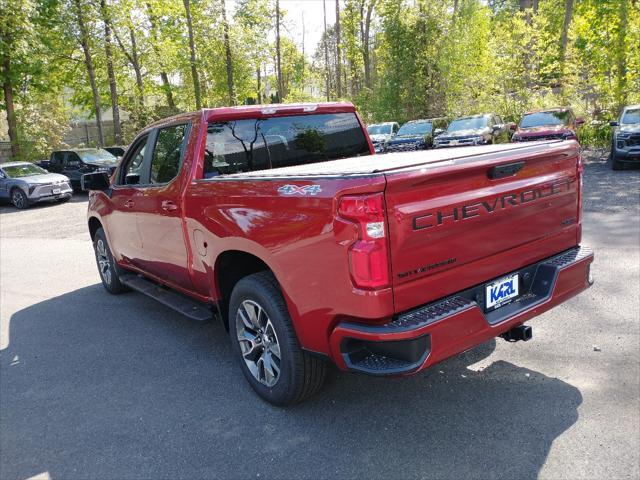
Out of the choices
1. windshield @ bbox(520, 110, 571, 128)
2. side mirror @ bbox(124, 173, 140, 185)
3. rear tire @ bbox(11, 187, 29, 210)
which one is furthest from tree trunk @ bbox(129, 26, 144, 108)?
side mirror @ bbox(124, 173, 140, 185)

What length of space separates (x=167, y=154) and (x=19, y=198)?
55.3 ft

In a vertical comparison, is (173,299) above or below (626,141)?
below

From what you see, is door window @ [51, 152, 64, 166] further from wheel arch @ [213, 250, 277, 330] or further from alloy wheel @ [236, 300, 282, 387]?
alloy wheel @ [236, 300, 282, 387]

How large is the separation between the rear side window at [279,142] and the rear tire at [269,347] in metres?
1.18

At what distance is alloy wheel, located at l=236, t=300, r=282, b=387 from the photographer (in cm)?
348

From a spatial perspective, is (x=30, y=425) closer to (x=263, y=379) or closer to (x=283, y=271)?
(x=263, y=379)

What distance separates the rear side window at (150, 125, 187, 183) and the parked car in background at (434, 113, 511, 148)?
15065mm

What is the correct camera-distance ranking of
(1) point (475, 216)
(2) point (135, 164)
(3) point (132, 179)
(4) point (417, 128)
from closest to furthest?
(1) point (475, 216) < (3) point (132, 179) < (2) point (135, 164) < (4) point (417, 128)

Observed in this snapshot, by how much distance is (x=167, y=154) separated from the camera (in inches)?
184

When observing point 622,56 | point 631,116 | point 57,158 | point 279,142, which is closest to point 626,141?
point 631,116

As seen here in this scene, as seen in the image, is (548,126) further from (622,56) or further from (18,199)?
(18,199)

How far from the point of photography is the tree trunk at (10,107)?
24641 mm

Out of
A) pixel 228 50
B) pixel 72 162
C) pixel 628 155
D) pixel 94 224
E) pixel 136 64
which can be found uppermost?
pixel 228 50

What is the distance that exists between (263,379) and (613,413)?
2.24 m
